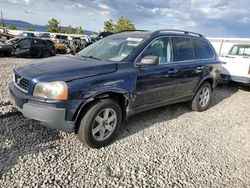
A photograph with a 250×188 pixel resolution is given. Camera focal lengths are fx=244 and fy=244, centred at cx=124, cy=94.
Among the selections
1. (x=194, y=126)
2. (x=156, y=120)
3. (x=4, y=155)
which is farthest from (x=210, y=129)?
(x=4, y=155)

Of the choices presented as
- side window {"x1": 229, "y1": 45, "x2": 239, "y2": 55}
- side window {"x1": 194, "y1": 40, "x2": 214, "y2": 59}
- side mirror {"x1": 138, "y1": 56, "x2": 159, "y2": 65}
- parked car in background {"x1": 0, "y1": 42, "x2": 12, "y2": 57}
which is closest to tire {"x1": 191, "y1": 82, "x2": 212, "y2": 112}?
side window {"x1": 194, "y1": 40, "x2": 214, "y2": 59}

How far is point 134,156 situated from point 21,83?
1985 mm

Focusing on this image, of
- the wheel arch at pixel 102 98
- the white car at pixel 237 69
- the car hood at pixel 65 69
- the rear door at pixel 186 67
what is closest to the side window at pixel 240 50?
the white car at pixel 237 69

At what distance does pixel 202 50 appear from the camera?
580 cm

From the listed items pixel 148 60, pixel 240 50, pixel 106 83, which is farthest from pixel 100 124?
pixel 240 50

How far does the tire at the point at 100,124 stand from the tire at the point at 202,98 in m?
2.59

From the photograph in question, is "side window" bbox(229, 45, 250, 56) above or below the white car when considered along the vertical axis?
above

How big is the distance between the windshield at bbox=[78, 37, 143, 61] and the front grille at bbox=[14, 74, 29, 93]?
1.29 meters

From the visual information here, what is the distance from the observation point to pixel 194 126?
16.4 feet

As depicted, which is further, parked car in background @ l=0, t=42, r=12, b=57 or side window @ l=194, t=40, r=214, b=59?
parked car in background @ l=0, t=42, r=12, b=57

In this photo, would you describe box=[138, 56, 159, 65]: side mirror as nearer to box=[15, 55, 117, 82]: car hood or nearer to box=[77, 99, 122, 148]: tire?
box=[15, 55, 117, 82]: car hood

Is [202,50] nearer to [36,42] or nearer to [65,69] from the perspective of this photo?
[65,69]

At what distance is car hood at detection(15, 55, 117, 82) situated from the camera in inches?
130

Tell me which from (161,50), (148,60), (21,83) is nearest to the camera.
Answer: (21,83)
